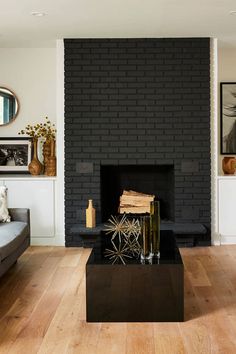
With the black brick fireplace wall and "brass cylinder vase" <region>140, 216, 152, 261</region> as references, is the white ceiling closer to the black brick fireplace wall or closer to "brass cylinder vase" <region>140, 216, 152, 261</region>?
the black brick fireplace wall

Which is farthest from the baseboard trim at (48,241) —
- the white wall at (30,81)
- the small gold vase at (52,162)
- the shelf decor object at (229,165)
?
the shelf decor object at (229,165)

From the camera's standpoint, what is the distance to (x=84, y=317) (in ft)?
11.4

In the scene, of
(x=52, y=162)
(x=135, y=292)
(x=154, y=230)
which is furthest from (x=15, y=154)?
(x=135, y=292)

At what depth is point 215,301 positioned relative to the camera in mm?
3811

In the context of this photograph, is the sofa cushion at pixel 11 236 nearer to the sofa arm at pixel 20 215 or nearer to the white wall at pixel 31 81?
the sofa arm at pixel 20 215

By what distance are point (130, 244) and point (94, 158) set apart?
229 centimetres

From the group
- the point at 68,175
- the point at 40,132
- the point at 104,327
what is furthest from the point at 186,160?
the point at 104,327

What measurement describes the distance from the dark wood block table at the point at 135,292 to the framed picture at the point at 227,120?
324 cm

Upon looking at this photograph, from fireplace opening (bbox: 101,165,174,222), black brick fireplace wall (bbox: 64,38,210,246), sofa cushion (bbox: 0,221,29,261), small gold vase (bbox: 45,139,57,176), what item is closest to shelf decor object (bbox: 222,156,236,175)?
black brick fireplace wall (bbox: 64,38,210,246)

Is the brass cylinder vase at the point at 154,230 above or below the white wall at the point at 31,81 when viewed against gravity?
below

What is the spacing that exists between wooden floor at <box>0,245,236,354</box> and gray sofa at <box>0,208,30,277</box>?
0.68 ft

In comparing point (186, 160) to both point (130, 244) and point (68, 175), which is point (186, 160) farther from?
point (130, 244)

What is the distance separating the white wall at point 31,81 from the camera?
20.7 feet

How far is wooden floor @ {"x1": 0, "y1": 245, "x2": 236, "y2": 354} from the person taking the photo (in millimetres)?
2955
